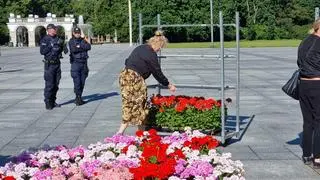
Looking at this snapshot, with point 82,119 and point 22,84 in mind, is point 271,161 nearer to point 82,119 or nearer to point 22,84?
point 82,119

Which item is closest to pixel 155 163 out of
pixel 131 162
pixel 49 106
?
pixel 131 162

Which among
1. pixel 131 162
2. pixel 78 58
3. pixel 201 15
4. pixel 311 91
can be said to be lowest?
pixel 131 162

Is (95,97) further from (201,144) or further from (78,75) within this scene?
(201,144)

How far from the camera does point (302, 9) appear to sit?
93312 millimetres

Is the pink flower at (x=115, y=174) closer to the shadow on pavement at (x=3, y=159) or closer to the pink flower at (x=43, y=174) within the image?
the pink flower at (x=43, y=174)

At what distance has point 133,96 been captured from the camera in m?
7.56

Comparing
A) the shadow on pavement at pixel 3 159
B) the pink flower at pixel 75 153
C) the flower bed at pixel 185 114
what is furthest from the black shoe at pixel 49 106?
the pink flower at pixel 75 153

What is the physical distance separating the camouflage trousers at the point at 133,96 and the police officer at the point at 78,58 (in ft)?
17.1

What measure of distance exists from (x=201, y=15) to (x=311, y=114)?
77.1m

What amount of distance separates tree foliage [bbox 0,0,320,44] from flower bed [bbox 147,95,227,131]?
6675 centimetres

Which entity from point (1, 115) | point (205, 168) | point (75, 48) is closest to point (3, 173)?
point (205, 168)

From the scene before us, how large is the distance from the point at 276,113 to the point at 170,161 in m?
7.47

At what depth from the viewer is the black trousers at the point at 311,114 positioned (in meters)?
6.56

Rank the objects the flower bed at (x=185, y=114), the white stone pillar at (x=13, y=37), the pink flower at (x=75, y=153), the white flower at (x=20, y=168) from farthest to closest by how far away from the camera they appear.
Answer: the white stone pillar at (x=13, y=37)
the flower bed at (x=185, y=114)
the pink flower at (x=75, y=153)
the white flower at (x=20, y=168)
